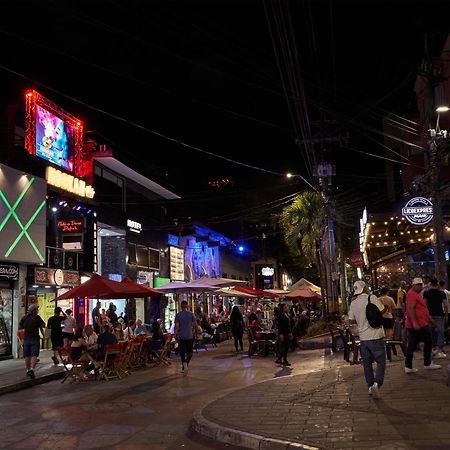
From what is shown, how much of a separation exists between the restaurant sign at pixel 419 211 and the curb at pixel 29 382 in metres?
11.2

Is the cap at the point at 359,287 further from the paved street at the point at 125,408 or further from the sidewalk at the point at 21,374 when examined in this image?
the sidewalk at the point at 21,374

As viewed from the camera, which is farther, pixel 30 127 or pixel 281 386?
pixel 30 127

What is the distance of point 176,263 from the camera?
121ft

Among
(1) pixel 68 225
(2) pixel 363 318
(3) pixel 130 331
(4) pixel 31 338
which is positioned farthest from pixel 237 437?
(1) pixel 68 225

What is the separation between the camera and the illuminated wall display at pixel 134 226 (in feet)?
96.1

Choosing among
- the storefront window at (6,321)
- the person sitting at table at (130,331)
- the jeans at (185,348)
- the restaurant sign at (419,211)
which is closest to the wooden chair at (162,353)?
the person sitting at table at (130,331)

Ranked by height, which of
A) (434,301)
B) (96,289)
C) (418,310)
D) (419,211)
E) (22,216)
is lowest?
(418,310)

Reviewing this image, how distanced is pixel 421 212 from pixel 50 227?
1426 cm

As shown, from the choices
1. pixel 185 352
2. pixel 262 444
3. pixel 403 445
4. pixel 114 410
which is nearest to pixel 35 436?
pixel 114 410

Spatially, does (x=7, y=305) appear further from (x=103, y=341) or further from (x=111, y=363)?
(x=111, y=363)

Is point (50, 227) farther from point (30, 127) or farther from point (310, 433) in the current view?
point (310, 433)

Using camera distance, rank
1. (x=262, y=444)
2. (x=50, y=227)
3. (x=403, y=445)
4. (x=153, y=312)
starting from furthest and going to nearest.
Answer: (x=153, y=312) → (x=50, y=227) → (x=262, y=444) → (x=403, y=445)

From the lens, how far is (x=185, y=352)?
47.9 ft

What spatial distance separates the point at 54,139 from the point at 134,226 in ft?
28.4
